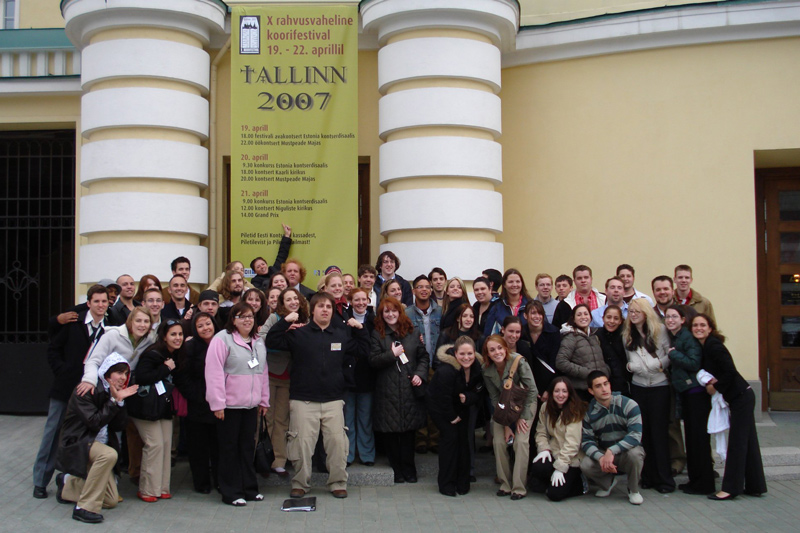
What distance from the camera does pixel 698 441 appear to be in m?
6.94

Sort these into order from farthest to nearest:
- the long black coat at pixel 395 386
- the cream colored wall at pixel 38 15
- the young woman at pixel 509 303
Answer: the cream colored wall at pixel 38 15 → the young woman at pixel 509 303 → the long black coat at pixel 395 386

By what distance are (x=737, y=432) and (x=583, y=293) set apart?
2.04m

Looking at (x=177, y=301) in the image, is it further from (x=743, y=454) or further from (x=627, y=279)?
(x=743, y=454)

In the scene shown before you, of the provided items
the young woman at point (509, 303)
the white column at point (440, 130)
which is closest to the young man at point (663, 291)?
the young woman at point (509, 303)

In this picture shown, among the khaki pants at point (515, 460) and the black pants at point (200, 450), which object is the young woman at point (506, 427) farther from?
the black pants at point (200, 450)

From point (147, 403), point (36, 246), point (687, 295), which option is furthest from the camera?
point (36, 246)

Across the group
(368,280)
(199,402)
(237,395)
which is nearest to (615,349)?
(368,280)

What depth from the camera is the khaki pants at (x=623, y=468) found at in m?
6.66

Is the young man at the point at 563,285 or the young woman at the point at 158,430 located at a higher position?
the young man at the point at 563,285

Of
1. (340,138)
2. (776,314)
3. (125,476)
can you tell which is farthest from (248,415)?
(776,314)

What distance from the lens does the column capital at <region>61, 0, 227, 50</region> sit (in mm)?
8602

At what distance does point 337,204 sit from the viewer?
9.02 metres

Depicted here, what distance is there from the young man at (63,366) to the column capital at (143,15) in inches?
137

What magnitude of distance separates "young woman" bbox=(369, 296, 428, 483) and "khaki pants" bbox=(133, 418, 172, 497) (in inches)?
73.5
